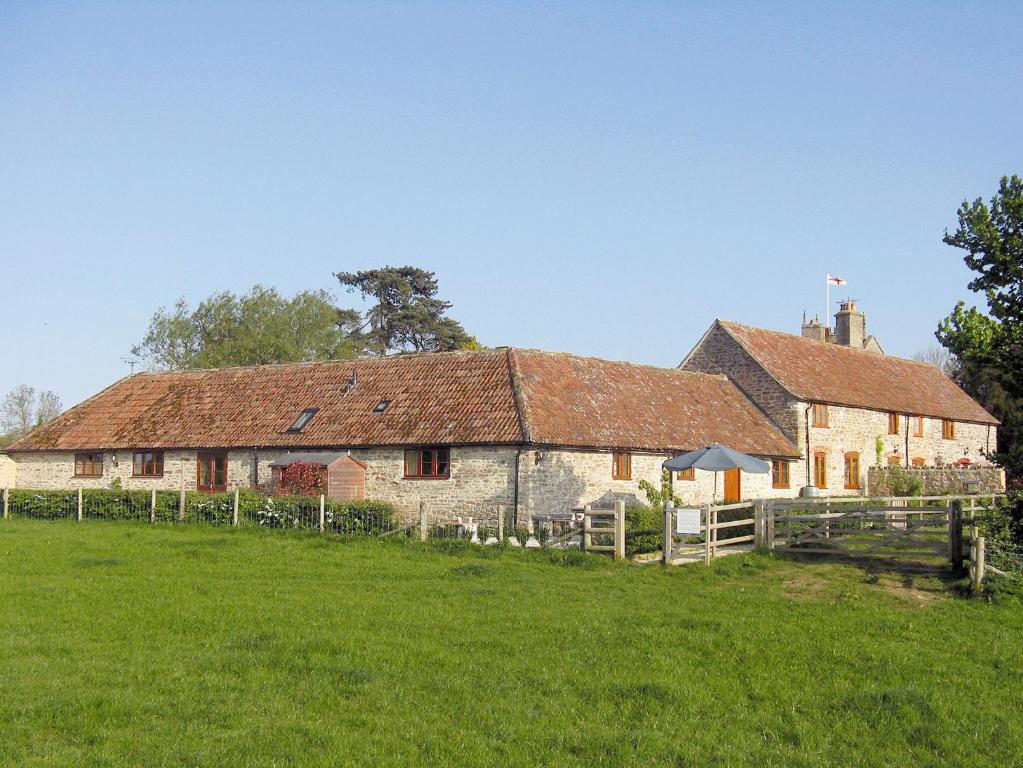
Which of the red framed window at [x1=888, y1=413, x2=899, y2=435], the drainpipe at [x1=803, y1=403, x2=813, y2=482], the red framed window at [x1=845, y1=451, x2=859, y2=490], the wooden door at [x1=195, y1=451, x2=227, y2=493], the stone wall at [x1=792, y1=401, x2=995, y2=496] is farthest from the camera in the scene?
the red framed window at [x1=888, y1=413, x2=899, y2=435]

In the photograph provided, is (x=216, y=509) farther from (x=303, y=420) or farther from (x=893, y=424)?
(x=893, y=424)

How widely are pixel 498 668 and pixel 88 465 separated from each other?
2972cm

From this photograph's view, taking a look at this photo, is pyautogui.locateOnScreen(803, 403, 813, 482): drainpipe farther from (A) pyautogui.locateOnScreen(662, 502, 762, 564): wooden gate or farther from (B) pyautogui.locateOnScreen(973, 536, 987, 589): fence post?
(B) pyautogui.locateOnScreen(973, 536, 987, 589): fence post

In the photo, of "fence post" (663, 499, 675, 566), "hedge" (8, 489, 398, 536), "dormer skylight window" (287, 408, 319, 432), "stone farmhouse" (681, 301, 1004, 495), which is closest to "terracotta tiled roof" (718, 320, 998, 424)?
"stone farmhouse" (681, 301, 1004, 495)

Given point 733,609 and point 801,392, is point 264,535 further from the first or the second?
point 801,392

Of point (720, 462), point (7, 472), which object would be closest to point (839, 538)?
point (720, 462)

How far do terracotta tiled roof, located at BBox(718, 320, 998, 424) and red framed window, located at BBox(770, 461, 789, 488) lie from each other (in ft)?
9.62

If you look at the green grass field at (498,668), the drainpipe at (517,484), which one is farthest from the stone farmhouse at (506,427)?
the green grass field at (498,668)

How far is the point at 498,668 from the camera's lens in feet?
42.5

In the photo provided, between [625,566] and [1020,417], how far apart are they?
801cm

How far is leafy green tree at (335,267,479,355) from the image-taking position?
77.8 m

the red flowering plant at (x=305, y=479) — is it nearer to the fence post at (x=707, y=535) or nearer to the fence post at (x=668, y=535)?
the fence post at (x=668, y=535)

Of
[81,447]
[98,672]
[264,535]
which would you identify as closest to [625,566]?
[264,535]

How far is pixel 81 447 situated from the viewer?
38.3 m
